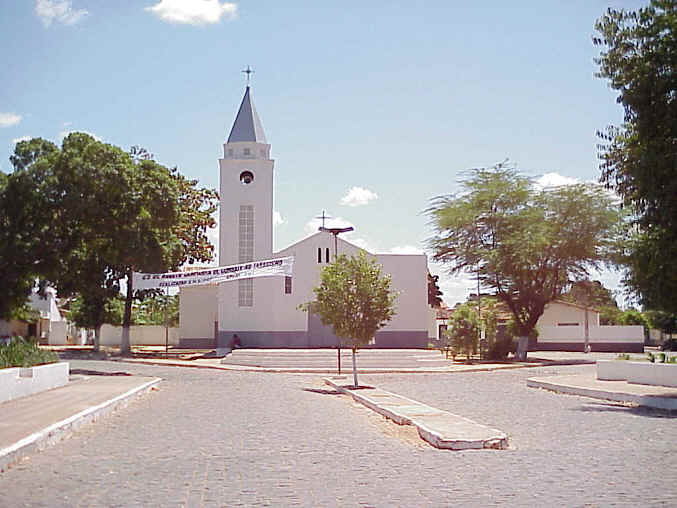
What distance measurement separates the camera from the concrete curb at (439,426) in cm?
1181

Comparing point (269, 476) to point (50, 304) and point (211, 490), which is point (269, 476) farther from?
point (50, 304)

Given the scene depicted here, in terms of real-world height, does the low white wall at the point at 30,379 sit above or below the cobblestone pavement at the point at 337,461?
above

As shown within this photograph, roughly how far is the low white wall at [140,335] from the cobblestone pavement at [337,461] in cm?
4629

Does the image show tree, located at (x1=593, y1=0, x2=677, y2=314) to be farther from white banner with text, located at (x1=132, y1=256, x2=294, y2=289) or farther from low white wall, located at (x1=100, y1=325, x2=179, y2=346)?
low white wall, located at (x1=100, y1=325, x2=179, y2=346)

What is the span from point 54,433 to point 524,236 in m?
31.6

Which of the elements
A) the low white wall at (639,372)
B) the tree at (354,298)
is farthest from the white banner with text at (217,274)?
the low white wall at (639,372)

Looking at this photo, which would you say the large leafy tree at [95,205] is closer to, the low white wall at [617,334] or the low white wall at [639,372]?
the low white wall at [639,372]

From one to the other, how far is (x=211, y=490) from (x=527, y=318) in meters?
37.5

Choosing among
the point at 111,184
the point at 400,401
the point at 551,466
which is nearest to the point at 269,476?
the point at 551,466

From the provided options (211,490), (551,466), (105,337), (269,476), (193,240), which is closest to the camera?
(211,490)

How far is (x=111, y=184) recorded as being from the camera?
1347 inches

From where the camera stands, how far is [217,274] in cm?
3891

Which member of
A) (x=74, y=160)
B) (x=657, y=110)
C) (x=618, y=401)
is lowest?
(x=618, y=401)

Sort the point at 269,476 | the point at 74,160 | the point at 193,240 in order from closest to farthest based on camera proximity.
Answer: the point at 269,476
the point at 74,160
the point at 193,240
